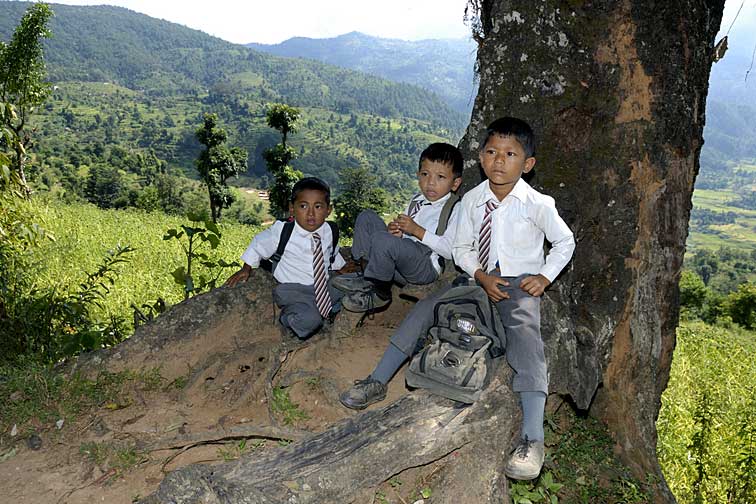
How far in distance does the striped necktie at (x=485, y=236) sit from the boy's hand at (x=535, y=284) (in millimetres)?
331

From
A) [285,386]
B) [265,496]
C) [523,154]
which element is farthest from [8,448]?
[523,154]

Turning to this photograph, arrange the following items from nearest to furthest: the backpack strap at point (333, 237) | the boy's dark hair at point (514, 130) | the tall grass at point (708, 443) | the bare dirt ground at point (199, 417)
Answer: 1. the boy's dark hair at point (514, 130)
2. the bare dirt ground at point (199, 417)
3. the backpack strap at point (333, 237)
4. the tall grass at point (708, 443)

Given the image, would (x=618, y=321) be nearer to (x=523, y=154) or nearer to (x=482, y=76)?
(x=523, y=154)

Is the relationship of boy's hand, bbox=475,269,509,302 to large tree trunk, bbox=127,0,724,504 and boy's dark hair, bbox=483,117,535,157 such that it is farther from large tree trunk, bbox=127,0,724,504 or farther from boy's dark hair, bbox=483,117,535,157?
boy's dark hair, bbox=483,117,535,157

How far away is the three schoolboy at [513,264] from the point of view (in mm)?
3338

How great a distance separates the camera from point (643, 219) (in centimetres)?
422

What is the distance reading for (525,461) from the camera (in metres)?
3.22

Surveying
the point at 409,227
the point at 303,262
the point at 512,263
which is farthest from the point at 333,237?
the point at 512,263

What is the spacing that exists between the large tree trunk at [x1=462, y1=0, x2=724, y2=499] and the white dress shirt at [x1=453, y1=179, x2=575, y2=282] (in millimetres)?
486

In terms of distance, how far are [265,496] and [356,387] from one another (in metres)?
1.07

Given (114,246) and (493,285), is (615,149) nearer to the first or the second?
(493,285)

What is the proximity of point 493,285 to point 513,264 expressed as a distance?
0.80ft

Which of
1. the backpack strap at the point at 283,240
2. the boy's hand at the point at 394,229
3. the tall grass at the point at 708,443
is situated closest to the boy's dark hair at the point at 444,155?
the boy's hand at the point at 394,229

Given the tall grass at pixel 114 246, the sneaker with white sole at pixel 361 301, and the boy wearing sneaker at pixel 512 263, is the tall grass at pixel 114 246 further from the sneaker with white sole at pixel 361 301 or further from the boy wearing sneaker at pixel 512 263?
the boy wearing sneaker at pixel 512 263
